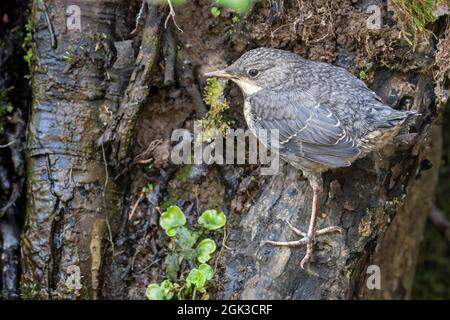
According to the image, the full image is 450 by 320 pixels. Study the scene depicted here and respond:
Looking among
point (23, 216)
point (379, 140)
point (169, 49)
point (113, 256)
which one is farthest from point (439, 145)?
point (23, 216)

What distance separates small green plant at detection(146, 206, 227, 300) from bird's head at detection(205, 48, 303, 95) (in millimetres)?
961

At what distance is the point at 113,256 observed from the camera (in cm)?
443

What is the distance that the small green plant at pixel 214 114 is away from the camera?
14.3 ft

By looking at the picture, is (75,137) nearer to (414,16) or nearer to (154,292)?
(154,292)

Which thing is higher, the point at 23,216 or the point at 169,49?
the point at 169,49

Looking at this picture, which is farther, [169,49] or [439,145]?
[439,145]

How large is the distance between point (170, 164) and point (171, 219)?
1.41ft

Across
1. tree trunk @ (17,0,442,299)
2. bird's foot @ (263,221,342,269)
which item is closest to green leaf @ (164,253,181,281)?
tree trunk @ (17,0,442,299)

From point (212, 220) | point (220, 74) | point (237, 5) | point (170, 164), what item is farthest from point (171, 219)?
point (237, 5)

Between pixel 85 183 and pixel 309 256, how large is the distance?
1.62m

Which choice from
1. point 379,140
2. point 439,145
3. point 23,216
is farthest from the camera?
point 439,145

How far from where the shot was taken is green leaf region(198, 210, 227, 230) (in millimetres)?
4316
